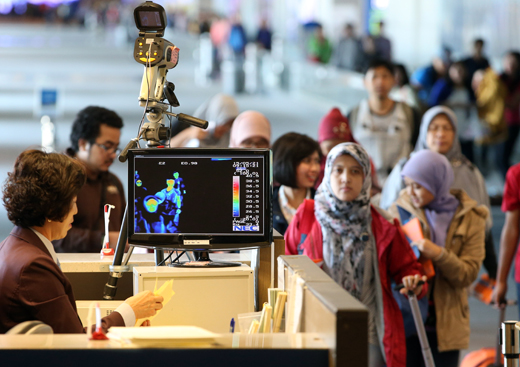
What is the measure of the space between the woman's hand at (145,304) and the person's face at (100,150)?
1686 millimetres

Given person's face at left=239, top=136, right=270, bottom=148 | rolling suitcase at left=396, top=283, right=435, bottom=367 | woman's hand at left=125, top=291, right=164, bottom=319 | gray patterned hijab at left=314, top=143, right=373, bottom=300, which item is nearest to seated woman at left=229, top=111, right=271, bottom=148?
person's face at left=239, top=136, right=270, bottom=148

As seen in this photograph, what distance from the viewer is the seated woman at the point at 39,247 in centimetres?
212

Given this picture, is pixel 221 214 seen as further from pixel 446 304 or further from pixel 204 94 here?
pixel 204 94

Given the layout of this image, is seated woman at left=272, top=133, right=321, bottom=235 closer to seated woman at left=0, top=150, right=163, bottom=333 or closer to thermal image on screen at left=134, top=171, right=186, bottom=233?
thermal image on screen at left=134, top=171, right=186, bottom=233

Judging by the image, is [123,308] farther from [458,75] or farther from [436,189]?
[458,75]

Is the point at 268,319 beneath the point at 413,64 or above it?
beneath

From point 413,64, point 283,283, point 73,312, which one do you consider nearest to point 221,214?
point 283,283

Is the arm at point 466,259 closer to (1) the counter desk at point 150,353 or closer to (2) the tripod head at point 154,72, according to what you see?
(2) the tripod head at point 154,72

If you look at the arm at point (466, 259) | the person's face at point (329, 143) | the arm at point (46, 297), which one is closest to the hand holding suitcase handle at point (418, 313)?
the arm at point (466, 259)

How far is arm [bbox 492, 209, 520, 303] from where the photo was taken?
4387 millimetres

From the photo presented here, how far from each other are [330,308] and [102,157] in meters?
2.51

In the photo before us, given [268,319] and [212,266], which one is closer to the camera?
[268,319]

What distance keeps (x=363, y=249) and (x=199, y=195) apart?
1.11m

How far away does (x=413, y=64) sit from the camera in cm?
1850
